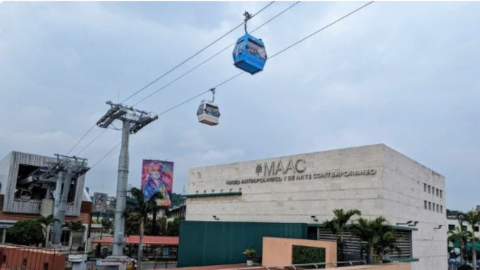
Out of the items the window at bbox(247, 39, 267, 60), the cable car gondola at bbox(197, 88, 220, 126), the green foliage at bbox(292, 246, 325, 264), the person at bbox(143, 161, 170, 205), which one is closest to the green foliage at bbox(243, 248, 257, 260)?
the green foliage at bbox(292, 246, 325, 264)

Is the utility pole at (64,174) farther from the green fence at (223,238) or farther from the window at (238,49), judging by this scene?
the window at (238,49)

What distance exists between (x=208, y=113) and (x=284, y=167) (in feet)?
52.5

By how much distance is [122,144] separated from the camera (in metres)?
31.2

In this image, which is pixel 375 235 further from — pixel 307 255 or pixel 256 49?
pixel 256 49

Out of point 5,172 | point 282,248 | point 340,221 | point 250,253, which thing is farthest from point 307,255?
point 5,172

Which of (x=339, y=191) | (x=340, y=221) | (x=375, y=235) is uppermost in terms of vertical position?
(x=339, y=191)

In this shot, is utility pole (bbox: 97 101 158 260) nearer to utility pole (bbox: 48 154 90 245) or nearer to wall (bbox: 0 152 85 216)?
utility pole (bbox: 48 154 90 245)

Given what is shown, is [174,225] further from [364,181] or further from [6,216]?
[364,181]

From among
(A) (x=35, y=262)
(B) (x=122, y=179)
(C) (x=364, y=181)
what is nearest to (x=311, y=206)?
Result: (C) (x=364, y=181)

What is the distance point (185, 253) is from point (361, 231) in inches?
665

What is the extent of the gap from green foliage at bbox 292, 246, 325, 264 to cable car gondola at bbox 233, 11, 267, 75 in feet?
39.9

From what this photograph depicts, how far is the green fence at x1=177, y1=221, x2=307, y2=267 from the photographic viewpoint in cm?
2712

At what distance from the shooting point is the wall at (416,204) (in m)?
26.3

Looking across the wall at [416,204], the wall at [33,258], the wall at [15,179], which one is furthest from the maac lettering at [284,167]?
the wall at [15,179]
